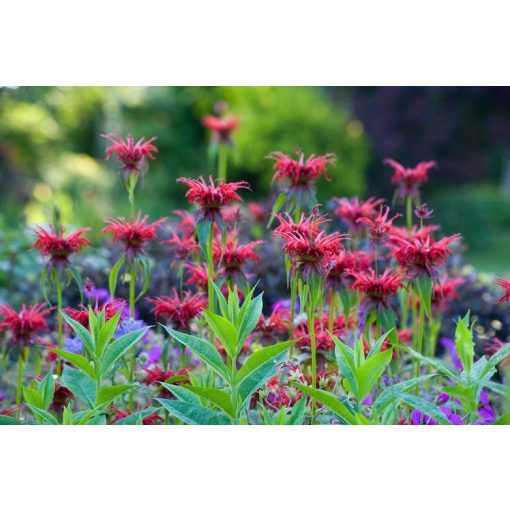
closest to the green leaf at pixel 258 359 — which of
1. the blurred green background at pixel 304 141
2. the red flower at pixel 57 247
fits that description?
the red flower at pixel 57 247

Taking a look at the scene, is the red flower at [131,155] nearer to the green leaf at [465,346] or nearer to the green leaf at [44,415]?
the green leaf at [44,415]

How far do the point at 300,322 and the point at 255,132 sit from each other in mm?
8548

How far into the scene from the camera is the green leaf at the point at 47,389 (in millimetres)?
2031

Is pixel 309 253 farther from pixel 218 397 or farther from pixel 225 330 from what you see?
pixel 218 397

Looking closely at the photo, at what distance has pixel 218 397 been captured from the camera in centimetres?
187

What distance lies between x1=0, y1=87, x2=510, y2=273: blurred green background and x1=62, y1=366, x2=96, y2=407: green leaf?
27.2 feet

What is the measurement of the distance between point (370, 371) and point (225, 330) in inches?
15.1

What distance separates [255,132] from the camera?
10.7m

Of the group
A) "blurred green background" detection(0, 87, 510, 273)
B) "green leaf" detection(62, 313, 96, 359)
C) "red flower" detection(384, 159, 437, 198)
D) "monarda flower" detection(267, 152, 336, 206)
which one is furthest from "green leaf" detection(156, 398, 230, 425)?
"blurred green background" detection(0, 87, 510, 273)

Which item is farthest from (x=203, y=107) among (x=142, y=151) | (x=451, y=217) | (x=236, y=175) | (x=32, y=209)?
(x=142, y=151)

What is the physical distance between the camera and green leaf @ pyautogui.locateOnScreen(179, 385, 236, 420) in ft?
6.10

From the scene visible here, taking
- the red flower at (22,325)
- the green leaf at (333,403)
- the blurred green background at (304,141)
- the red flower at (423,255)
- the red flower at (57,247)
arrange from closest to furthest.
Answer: the green leaf at (333,403), the red flower at (423,255), the red flower at (57,247), the red flower at (22,325), the blurred green background at (304,141)

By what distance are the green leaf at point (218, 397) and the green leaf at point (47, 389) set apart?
418mm

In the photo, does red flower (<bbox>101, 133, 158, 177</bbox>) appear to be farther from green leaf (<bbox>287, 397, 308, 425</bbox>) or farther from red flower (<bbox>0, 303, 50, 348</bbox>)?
green leaf (<bbox>287, 397, 308, 425</bbox>)
